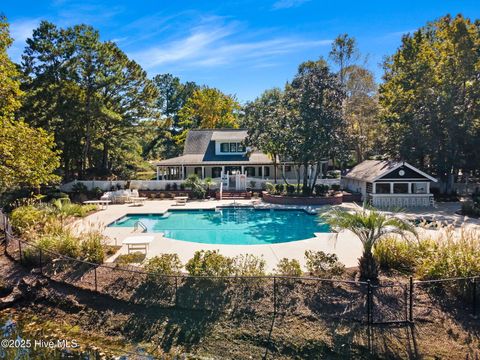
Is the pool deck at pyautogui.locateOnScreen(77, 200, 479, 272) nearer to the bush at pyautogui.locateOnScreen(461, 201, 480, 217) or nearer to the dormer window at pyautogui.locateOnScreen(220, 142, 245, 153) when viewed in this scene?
the bush at pyautogui.locateOnScreen(461, 201, 480, 217)

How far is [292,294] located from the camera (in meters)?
9.66

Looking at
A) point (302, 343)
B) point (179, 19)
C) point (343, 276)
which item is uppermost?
point (179, 19)

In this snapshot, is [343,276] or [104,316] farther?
[343,276]

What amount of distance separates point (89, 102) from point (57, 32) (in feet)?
20.7

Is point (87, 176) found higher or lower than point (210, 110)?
lower

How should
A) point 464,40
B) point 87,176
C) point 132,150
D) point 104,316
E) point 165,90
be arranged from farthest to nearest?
1. point 165,90
2. point 132,150
3. point 87,176
4. point 464,40
5. point 104,316

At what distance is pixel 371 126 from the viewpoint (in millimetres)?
39188

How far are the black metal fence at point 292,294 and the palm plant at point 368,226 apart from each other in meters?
0.58

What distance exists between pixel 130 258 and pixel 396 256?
916cm

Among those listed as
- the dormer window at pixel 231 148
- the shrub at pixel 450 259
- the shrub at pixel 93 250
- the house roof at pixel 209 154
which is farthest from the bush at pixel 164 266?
the dormer window at pixel 231 148

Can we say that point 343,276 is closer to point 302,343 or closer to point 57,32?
point 302,343

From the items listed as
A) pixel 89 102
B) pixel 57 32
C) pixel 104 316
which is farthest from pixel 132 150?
pixel 104 316

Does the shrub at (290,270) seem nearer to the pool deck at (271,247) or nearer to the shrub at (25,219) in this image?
the pool deck at (271,247)

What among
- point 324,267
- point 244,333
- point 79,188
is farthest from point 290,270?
point 79,188
